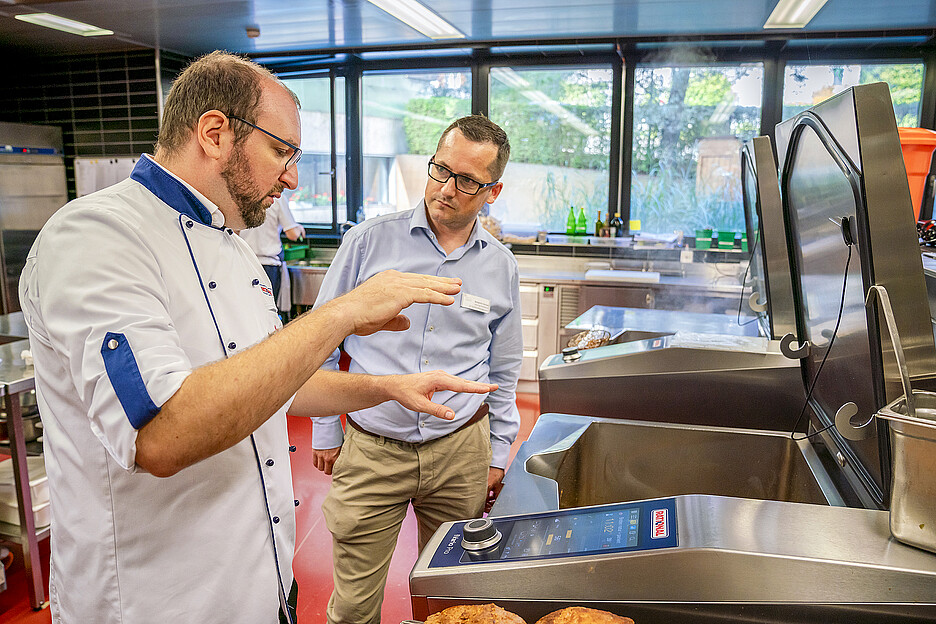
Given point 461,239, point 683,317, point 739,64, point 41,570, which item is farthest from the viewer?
point 739,64

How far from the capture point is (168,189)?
1156 millimetres

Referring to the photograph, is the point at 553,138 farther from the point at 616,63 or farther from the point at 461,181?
the point at 461,181

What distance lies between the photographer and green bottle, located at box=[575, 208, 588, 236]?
6109mm

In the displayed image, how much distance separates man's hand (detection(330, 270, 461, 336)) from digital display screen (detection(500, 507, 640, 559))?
0.38 meters

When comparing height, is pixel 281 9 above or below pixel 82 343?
above

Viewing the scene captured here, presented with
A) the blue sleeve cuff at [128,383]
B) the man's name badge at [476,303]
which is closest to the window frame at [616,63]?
the man's name badge at [476,303]

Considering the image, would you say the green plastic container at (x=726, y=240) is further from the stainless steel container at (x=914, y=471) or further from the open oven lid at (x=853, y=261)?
the stainless steel container at (x=914, y=471)

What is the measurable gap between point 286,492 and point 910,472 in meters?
1.04

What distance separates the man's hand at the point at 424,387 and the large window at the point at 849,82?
17.0 feet

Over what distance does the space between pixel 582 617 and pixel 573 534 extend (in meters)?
0.17

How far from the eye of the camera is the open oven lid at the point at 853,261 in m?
0.86

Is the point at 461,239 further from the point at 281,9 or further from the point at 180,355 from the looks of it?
the point at 281,9

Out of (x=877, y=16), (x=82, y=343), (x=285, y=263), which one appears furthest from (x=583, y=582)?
(x=285, y=263)

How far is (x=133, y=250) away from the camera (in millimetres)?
1005
